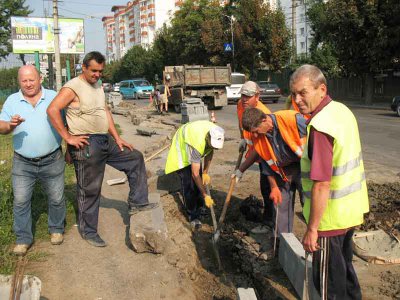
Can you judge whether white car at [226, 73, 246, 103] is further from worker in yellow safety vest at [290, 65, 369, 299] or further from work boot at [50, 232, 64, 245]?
worker in yellow safety vest at [290, 65, 369, 299]

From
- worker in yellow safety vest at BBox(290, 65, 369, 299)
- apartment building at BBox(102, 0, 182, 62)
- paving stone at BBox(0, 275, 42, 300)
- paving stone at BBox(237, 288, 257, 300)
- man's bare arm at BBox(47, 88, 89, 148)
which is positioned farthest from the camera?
apartment building at BBox(102, 0, 182, 62)

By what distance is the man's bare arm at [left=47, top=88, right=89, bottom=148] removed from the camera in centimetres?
405

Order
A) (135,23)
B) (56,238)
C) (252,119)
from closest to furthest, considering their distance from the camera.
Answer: (252,119) → (56,238) → (135,23)

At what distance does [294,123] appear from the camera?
12.7 feet

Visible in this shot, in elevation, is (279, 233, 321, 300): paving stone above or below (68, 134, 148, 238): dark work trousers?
below

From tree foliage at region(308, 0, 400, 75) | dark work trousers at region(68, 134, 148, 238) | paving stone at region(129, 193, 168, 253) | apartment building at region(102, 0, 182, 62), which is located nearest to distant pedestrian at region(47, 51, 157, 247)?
dark work trousers at region(68, 134, 148, 238)

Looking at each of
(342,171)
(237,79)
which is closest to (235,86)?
(237,79)

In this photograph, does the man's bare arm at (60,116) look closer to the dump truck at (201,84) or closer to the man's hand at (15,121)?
the man's hand at (15,121)

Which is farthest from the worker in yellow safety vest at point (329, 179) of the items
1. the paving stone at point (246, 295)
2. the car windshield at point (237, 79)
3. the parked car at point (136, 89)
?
the parked car at point (136, 89)

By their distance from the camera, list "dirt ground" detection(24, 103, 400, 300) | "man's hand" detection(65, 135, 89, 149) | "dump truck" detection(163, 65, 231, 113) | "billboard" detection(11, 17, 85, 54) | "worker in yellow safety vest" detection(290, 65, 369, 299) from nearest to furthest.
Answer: "worker in yellow safety vest" detection(290, 65, 369, 299) < "dirt ground" detection(24, 103, 400, 300) < "man's hand" detection(65, 135, 89, 149) < "dump truck" detection(163, 65, 231, 113) < "billboard" detection(11, 17, 85, 54)

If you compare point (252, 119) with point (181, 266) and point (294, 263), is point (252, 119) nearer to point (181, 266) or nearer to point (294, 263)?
point (294, 263)

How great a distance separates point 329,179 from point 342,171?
0.14 meters

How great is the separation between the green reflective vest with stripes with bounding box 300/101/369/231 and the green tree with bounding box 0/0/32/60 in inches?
Answer: 1322

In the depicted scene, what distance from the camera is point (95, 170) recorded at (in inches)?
173
